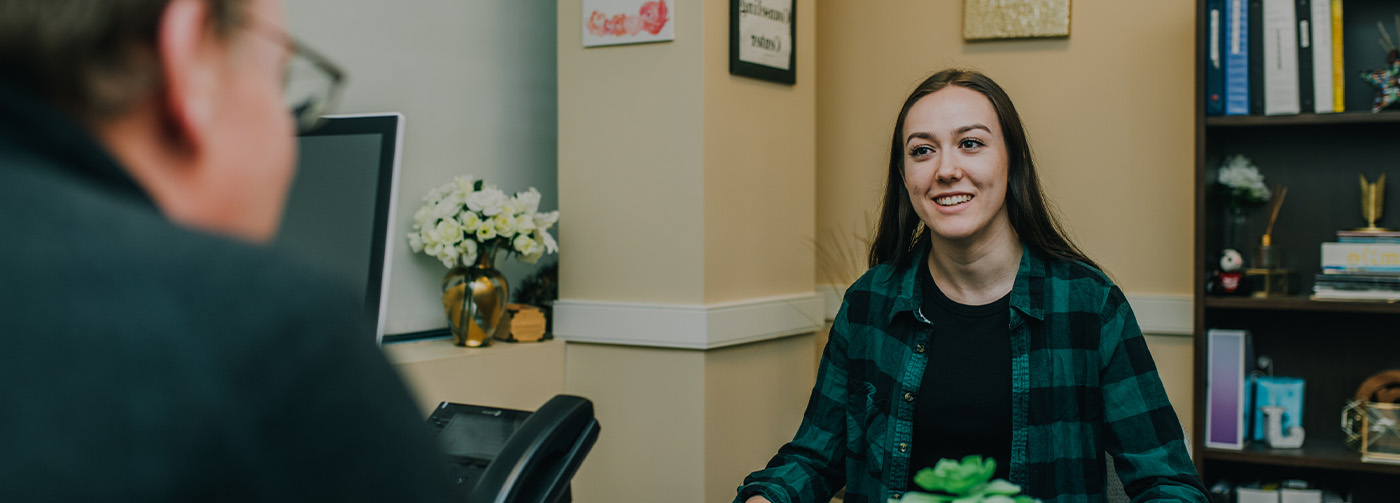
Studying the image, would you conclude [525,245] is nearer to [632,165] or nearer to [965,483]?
[632,165]

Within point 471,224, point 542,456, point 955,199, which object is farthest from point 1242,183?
point 542,456

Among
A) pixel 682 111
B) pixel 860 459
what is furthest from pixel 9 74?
pixel 682 111

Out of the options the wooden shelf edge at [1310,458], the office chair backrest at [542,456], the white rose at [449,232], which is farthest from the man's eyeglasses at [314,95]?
the wooden shelf edge at [1310,458]

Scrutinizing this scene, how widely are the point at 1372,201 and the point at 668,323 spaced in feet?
5.92

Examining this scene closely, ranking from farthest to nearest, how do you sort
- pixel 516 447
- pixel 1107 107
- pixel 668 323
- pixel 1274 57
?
pixel 1107 107 < pixel 1274 57 < pixel 668 323 < pixel 516 447

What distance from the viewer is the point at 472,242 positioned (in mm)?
2189

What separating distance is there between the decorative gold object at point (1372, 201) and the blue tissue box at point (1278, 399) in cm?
43

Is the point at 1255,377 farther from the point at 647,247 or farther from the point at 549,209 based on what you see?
the point at 549,209

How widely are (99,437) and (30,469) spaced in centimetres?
2

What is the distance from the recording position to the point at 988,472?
794mm

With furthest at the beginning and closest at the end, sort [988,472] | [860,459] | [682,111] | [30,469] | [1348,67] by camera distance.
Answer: [1348,67] < [682,111] < [860,459] < [988,472] < [30,469]

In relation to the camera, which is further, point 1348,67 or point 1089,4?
point 1089,4

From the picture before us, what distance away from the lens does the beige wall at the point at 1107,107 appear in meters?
2.79

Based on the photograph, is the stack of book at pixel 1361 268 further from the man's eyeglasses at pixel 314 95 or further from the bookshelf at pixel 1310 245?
the man's eyeglasses at pixel 314 95
